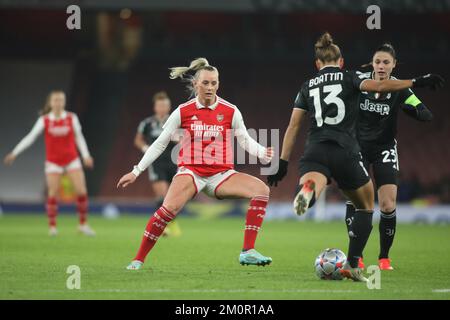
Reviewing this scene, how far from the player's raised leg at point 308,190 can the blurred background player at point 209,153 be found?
4.69 feet

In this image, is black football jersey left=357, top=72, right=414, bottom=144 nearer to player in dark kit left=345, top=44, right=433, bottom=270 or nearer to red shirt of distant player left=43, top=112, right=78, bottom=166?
player in dark kit left=345, top=44, right=433, bottom=270

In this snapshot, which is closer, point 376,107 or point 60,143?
point 376,107

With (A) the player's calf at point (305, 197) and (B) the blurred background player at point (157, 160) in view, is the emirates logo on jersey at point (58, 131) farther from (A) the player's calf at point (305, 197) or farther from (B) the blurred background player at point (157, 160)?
(A) the player's calf at point (305, 197)

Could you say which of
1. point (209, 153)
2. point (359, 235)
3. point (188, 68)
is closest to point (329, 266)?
point (359, 235)

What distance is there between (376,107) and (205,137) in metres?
1.93

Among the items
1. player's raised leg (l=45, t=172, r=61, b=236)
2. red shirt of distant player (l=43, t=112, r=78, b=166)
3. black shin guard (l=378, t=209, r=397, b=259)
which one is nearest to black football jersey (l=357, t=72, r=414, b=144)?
black shin guard (l=378, t=209, r=397, b=259)

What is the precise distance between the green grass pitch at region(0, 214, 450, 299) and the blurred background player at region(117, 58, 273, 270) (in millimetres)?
541

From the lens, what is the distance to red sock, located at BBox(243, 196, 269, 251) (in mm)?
9258

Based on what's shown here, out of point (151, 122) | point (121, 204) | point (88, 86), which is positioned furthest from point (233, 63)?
point (151, 122)

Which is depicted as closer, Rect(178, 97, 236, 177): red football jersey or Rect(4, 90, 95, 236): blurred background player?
Rect(178, 97, 236, 177): red football jersey

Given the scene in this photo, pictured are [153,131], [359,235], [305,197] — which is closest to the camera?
[305,197]

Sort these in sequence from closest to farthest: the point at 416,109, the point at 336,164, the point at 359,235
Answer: the point at 336,164 → the point at 359,235 → the point at 416,109

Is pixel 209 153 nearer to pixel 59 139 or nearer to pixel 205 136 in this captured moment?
pixel 205 136

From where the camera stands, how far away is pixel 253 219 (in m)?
9.31
